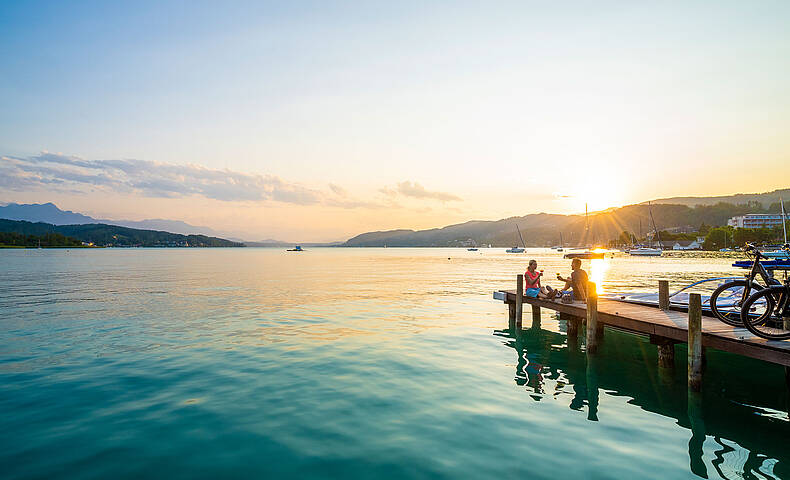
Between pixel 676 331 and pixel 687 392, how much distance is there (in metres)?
1.70

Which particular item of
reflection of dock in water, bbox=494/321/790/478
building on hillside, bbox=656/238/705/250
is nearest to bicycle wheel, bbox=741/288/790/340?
reflection of dock in water, bbox=494/321/790/478

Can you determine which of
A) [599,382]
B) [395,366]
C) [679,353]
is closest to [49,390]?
[395,366]

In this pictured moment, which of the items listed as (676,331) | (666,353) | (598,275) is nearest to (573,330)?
(666,353)

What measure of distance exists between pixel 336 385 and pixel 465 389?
3.55 meters

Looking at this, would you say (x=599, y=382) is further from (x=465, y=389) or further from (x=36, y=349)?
(x=36, y=349)

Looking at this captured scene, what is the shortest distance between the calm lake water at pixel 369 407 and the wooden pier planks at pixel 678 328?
1445 mm

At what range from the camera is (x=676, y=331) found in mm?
12500

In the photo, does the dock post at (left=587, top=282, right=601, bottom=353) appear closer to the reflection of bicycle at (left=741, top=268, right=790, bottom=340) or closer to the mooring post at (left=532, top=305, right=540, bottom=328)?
the reflection of bicycle at (left=741, top=268, right=790, bottom=340)

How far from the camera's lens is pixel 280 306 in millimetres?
28766

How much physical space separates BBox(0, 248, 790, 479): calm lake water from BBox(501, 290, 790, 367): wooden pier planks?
144 centimetres

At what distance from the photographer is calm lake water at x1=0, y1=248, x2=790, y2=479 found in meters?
7.64

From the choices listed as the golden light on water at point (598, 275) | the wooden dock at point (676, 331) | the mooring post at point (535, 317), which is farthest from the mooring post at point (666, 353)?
the mooring post at point (535, 317)

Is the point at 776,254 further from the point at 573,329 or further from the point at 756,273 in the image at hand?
the point at 573,329

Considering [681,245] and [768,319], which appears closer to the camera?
[768,319]
